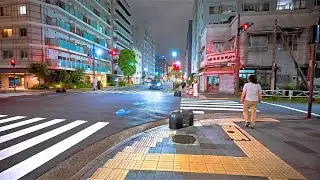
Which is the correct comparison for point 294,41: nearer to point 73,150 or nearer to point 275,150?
point 275,150

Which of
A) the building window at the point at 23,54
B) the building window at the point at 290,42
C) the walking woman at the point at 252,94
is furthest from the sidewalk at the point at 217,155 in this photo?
the building window at the point at 23,54

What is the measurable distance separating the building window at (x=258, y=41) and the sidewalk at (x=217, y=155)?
68.6 feet

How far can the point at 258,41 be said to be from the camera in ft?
86.5

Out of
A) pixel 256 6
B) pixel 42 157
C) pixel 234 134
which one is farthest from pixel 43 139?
pixel 256 6

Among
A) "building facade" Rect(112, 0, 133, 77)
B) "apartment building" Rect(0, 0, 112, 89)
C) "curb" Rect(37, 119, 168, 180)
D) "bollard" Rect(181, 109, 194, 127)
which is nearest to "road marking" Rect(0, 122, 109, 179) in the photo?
"curb" Rect(37, 119, 168, 180)

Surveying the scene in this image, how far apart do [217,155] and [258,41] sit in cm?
2458

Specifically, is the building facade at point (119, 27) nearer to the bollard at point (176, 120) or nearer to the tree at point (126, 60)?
the tree at point (126, 60)

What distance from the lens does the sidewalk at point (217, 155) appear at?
399 cm

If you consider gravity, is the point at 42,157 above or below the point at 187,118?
below

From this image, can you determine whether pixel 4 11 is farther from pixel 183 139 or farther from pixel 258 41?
pixel 183 139

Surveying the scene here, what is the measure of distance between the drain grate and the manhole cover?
1044 mm

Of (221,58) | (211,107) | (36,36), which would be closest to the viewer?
(211,107)

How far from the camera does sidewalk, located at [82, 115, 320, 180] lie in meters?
3.99

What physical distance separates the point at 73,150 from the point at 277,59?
86.0 feet
